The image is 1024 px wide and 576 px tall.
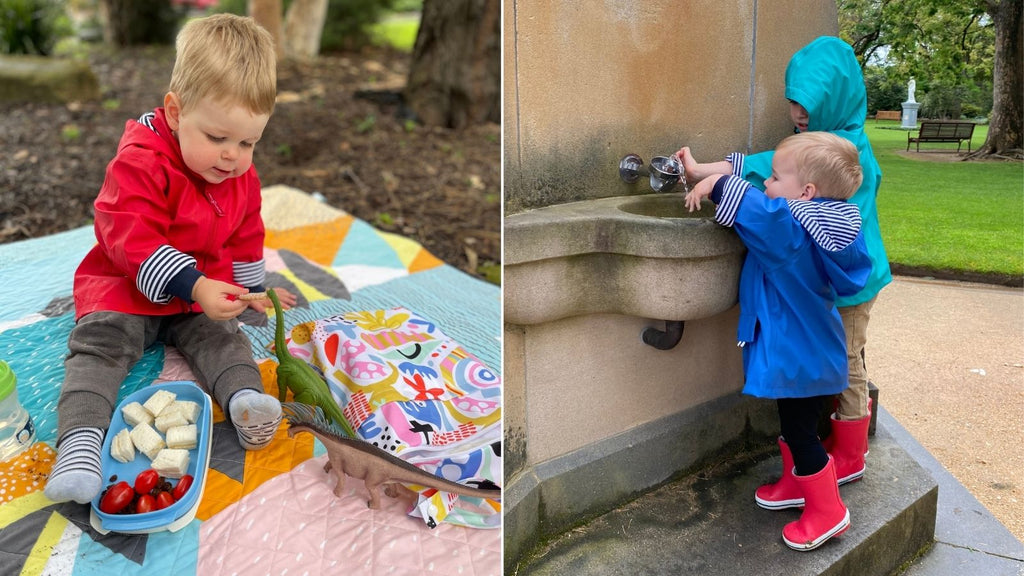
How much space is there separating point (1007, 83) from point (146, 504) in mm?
1976

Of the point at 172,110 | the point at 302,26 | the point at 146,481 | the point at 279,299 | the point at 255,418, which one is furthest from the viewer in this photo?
the point at 302,26

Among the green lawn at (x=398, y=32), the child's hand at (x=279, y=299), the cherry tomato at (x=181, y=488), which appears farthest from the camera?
the green lawn at (x=398, y=32)

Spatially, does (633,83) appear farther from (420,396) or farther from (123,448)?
(123,448)

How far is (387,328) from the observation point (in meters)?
2.67

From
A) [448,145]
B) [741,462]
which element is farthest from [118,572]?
[448,145]

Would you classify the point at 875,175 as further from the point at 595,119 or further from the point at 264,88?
the point at 264,88

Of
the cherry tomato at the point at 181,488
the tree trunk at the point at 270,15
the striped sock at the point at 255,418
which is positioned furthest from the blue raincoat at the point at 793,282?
the tree trunk at the point at 270,15

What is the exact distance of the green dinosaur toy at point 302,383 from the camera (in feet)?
7.25

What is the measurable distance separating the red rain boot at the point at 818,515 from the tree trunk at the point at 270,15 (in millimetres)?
7371

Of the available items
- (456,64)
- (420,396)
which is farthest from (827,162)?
(456,64)

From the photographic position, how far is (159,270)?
2.16 metres

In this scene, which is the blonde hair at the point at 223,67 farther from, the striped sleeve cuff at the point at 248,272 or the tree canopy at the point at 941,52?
the tree canopy at the point at 941,52

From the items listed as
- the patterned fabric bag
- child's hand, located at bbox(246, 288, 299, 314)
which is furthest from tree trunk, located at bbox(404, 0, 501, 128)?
the patterned fabric bag

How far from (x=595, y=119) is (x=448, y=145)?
439 cm
